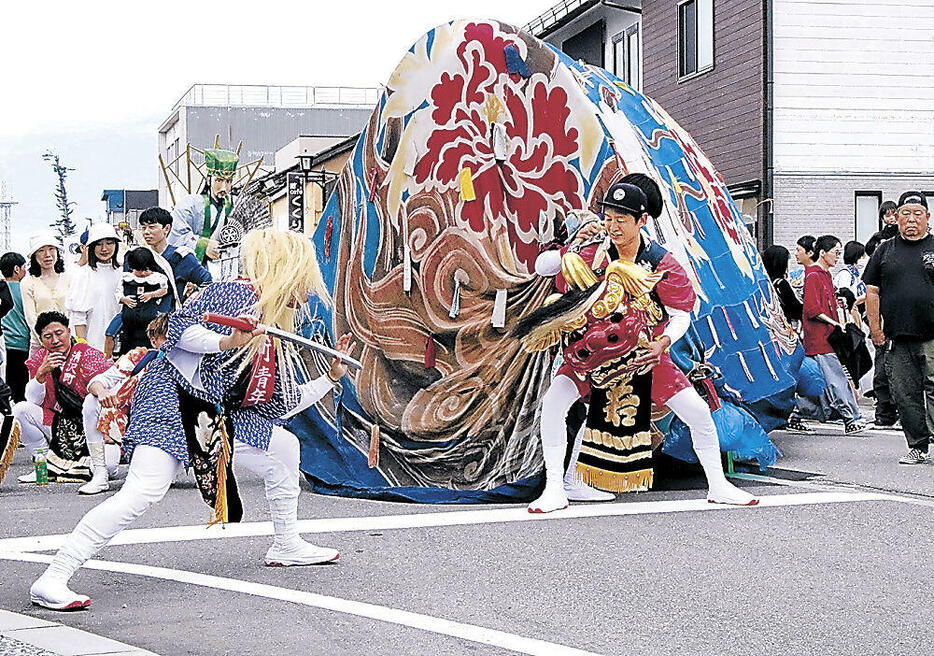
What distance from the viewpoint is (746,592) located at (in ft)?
18.5

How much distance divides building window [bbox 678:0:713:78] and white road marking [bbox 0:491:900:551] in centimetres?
1461

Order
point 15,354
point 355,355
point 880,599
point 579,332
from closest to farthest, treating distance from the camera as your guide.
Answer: point 880,599
point 579,332
point 355,355
point 15,354

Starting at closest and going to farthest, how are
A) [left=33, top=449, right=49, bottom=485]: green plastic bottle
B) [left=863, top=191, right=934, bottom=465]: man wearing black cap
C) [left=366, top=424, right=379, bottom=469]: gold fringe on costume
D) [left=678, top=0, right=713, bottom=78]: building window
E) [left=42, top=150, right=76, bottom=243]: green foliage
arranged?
[left=366, top=424, right=379, bottom=469]: gold fringe on costume, [left=33, top=449, right=49, bottom=485]: green plastic bottle, [left=863, top=191, right=934, bottom=465]: man wearing black cap, [left=678, top=0, right=713, bottom=78]: building window, [left=42, top=150, right=76, bottom=243]: green foliage

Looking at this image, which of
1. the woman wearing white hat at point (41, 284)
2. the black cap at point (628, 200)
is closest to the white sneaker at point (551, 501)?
the black cap at point (628, 200)

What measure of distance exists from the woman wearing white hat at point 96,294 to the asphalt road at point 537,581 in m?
2.11

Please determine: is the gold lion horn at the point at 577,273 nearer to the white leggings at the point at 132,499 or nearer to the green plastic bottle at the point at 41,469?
the white leggings at the point at 132,499

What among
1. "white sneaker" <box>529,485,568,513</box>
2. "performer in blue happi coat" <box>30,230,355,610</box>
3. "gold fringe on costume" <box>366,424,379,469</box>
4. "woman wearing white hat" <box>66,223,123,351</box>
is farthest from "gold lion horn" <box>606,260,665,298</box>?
"woman wearing white hat" <box>66,223,123,351</box>

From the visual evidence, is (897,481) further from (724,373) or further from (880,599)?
(880,599)

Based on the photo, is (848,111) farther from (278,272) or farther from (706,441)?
(278,272)

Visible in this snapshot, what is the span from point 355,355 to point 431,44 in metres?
2.14

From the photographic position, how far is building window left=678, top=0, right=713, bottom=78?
21.8m

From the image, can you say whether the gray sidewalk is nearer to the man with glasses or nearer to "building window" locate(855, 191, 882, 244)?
the man with glasses

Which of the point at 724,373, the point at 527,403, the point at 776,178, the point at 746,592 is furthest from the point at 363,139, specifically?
the point at 776,178

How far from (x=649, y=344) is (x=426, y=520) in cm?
157
